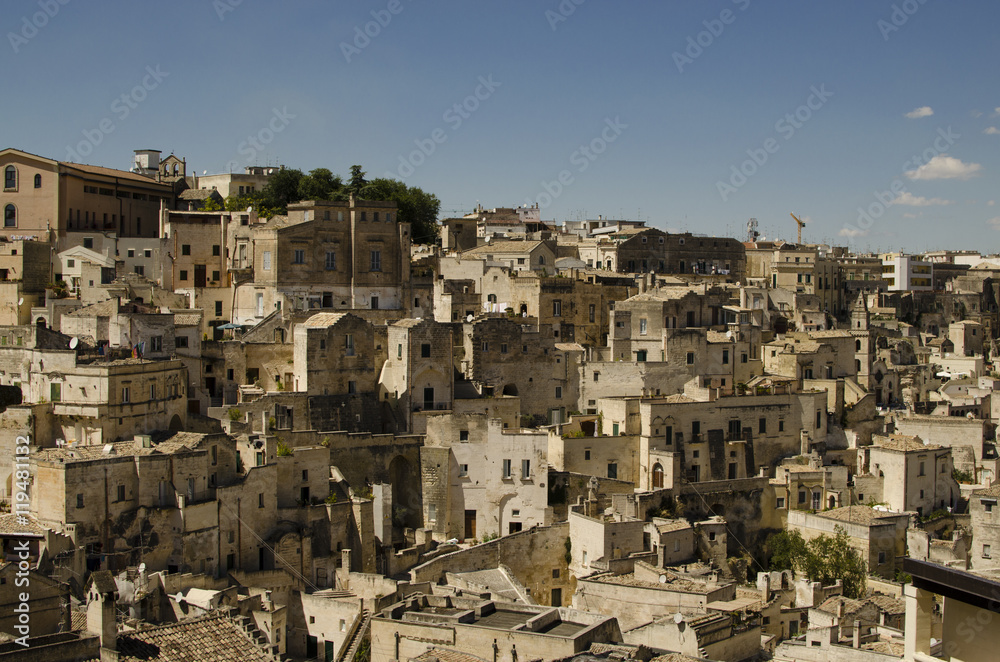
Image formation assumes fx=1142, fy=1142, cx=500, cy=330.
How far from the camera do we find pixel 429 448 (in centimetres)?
4288

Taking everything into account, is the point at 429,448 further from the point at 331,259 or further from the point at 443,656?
the point at 443,656

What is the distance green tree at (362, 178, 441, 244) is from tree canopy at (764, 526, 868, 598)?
2636 centimetres

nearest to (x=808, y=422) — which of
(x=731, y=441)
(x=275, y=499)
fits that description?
(x=731, y=441)

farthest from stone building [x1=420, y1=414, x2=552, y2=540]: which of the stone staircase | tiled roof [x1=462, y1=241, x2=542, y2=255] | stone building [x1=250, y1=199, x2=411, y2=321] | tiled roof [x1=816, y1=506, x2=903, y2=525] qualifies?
tiled roof [x1=462, y1=241, x2=542, y2=255]

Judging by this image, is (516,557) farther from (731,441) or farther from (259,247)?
(259,247)

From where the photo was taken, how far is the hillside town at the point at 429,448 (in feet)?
105

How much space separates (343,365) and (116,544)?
13035mm

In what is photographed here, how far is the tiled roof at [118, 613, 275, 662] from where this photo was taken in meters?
23.5

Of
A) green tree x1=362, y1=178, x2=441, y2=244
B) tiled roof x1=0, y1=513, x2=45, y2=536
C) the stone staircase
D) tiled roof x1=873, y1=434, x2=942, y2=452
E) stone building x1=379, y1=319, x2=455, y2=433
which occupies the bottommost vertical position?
the stone staircase

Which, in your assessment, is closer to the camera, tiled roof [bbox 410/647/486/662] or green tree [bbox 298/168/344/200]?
tiled roof [bbox 410/647/486/662]

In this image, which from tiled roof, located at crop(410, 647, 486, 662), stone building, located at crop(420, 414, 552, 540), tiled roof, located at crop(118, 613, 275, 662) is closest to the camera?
tiled roof, located at crop(118, 613, 275, 662)

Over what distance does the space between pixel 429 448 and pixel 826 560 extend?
15.3 m

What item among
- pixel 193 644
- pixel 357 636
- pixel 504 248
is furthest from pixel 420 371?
pixel 193 644

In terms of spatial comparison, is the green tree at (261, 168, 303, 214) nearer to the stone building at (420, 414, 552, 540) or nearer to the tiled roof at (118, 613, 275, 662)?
the stone building at (420, 414, 552, 540)
